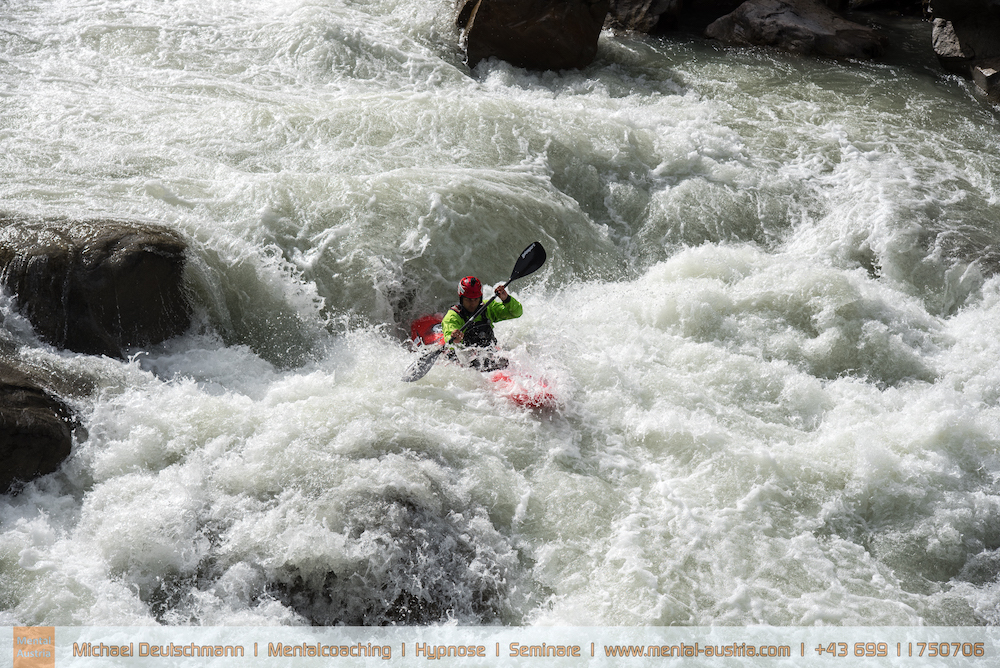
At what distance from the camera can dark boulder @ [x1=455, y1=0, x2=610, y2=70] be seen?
9.27 m

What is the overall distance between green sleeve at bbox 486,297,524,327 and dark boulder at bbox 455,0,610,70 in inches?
195

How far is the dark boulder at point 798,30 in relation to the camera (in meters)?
10.0

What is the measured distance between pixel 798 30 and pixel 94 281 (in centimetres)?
892

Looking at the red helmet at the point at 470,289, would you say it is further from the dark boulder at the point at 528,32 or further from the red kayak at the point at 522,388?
the dark boulder at the point at 528,32

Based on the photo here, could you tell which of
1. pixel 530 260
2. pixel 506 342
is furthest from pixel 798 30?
pixel 506 342

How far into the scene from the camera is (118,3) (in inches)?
368

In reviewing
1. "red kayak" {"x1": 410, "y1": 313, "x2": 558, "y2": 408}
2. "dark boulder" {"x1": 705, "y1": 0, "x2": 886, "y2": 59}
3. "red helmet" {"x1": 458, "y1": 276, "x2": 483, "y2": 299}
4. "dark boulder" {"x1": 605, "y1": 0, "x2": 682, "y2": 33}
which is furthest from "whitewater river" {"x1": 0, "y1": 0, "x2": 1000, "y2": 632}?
"dark boulder" {"x1": 605, "y1": 0, "x2": 682, "y2": 33}

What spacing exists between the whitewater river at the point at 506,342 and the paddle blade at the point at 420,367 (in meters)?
0.08

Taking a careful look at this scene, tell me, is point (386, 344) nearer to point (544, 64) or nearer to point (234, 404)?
point (234, 404)

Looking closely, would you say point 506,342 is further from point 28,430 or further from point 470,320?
point 28,430

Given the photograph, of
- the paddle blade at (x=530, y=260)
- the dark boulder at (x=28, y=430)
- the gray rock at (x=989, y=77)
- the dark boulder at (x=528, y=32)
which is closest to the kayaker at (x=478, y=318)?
the paddle blade at (x=530, y=260)

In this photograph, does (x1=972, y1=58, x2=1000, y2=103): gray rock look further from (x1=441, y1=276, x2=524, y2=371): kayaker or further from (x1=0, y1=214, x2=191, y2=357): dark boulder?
(x1=0, y1=214, x2=191, y2=357): dark boulder

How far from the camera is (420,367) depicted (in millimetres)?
5055

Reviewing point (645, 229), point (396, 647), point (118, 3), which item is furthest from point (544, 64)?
point (396, 647)
